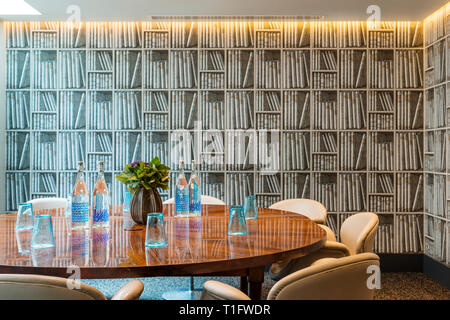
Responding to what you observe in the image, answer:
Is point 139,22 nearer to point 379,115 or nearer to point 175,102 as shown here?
point 175,102

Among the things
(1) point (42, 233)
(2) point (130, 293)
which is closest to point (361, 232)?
(2) point (130, 293)

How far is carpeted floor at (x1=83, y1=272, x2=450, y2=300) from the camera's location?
370cm

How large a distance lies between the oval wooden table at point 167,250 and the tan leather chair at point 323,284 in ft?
0.53

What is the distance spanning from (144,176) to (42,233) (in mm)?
704

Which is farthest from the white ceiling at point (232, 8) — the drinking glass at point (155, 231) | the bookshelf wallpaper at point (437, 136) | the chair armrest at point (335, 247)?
the drinking glass at point (155, 231)

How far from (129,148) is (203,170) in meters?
0.86

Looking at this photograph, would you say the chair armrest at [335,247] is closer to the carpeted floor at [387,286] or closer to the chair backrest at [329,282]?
the chair backrest at [329,282]

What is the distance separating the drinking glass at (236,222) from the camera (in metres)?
2.01

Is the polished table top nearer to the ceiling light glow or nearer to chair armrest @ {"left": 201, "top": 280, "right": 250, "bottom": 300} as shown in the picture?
chair armrest @ {"left": 201, "top": 280, "right": 250, "bottom": 300}

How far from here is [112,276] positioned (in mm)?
1480

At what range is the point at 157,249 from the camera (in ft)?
5.72

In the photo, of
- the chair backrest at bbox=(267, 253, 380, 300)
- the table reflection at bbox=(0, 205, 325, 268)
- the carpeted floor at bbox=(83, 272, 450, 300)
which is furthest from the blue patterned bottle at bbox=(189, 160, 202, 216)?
the carpeted floor at bbox=(83, 272, 450, 300)
